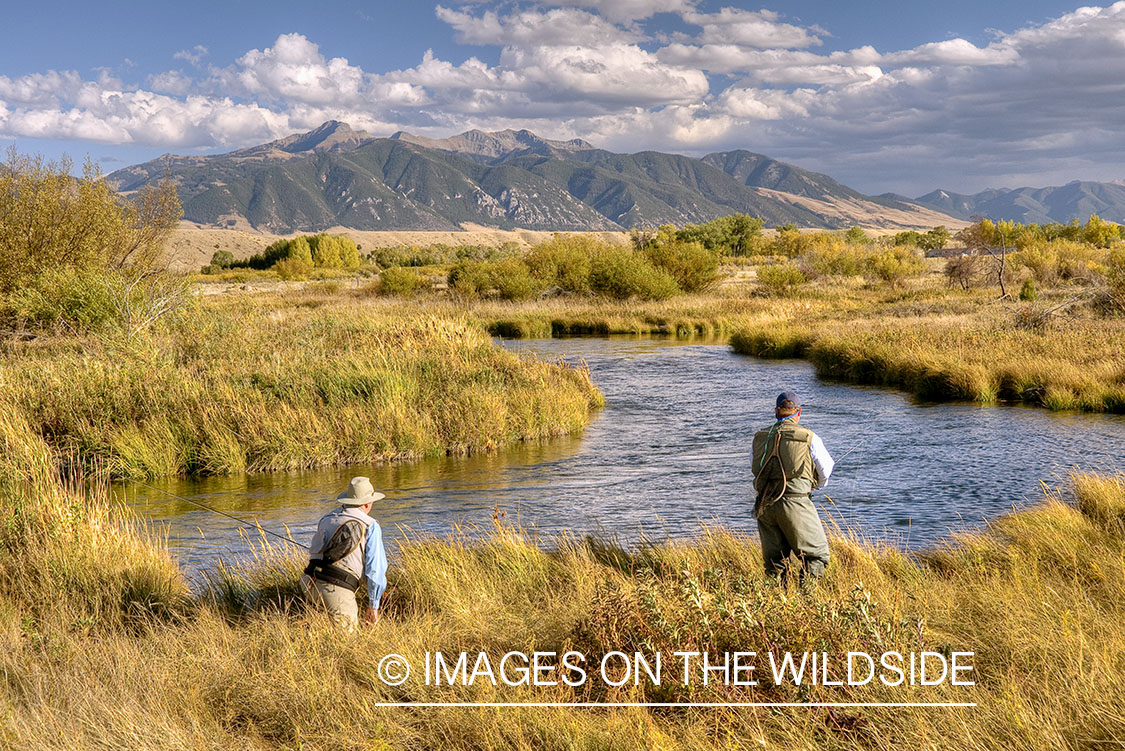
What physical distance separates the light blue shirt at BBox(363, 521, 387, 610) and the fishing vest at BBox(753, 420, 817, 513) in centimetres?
310

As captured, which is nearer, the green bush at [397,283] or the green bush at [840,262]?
the green bush at [397,283]

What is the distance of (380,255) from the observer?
330 ft

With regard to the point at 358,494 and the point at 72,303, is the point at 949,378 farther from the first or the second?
the point at 72,303

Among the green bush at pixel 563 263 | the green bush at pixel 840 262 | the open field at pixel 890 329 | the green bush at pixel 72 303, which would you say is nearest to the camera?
the open field at pixel 890 329

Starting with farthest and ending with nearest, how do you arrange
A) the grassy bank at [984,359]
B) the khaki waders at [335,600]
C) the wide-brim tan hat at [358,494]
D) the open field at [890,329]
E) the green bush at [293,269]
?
1. the green bush at [293,269]
2. the open field at [890,329]
3. the grassy bank at [984,359]
4. the wide-brim tan hat at [358,494]
5. the khaki waders at [335,600]

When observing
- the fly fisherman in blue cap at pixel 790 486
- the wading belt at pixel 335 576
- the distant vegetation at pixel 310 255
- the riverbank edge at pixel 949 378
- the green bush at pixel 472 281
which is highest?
the distant vegetation at pixel 310 255

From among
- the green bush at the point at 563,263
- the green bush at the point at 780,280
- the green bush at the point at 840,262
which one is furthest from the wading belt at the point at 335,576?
the green bush at the point at 840,262

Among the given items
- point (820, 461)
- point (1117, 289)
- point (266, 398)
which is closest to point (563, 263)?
point (1117, 289)

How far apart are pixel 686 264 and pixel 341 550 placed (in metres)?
44.6

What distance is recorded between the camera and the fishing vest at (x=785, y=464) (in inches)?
272

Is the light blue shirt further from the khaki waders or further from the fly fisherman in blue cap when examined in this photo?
the fly fisherman in blue cap

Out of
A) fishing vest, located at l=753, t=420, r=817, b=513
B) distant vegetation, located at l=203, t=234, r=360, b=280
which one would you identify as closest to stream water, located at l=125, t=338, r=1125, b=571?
fishing vest, located at l=753, t=420, r=817, b=513

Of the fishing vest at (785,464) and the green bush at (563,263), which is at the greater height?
the green bush at (563,263)

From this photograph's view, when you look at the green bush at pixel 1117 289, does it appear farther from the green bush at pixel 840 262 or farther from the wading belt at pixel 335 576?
the wading belt at pixel 335 576
